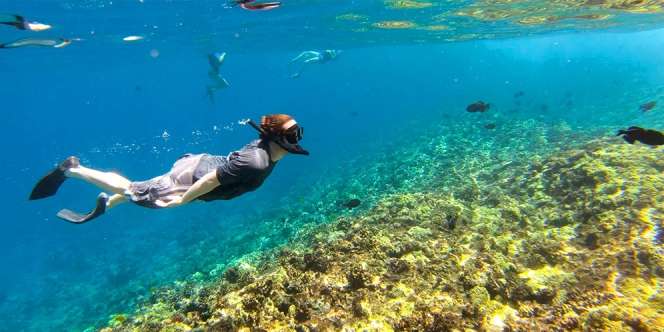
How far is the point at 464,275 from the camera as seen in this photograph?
5078 millimetres

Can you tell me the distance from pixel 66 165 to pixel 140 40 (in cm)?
2492

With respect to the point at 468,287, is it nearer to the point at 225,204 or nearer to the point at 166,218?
the point at 225,204

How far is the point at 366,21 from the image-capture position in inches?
990

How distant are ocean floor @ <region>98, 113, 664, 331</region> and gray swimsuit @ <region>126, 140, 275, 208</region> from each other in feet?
4.84

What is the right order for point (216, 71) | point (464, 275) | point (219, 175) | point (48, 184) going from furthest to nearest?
point (216, 71), point (48, 184), point (464, 275), point (219, 175)

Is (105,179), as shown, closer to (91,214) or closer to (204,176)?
(91,214)

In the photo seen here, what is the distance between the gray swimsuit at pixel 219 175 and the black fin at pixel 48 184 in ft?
4.30

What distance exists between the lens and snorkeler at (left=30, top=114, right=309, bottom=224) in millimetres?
3916

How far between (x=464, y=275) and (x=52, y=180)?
649cm

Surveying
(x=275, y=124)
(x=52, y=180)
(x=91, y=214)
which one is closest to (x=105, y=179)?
(x=91, y=214)

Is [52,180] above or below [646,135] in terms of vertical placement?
below

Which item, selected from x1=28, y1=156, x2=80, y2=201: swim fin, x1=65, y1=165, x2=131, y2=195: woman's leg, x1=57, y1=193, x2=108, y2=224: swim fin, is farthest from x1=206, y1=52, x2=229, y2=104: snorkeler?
x1=57, y1=193, x2=108, y2=224: swim fin

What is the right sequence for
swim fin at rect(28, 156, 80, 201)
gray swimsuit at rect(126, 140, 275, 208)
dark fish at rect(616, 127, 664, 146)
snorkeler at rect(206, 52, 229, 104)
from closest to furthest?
1. gray swimsuit at rect(126, 140, 275, 208)
2. dark fish at rect(616, 127, 664, 146)
3. swim fin at rect(28, 156, 80, 201)
4. snorkeler at rect(206, 52, 229, 104)

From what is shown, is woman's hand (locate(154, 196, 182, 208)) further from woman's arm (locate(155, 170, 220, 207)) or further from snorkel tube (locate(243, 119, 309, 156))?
snorkel tube (locate(243, 119, 309, 156))
